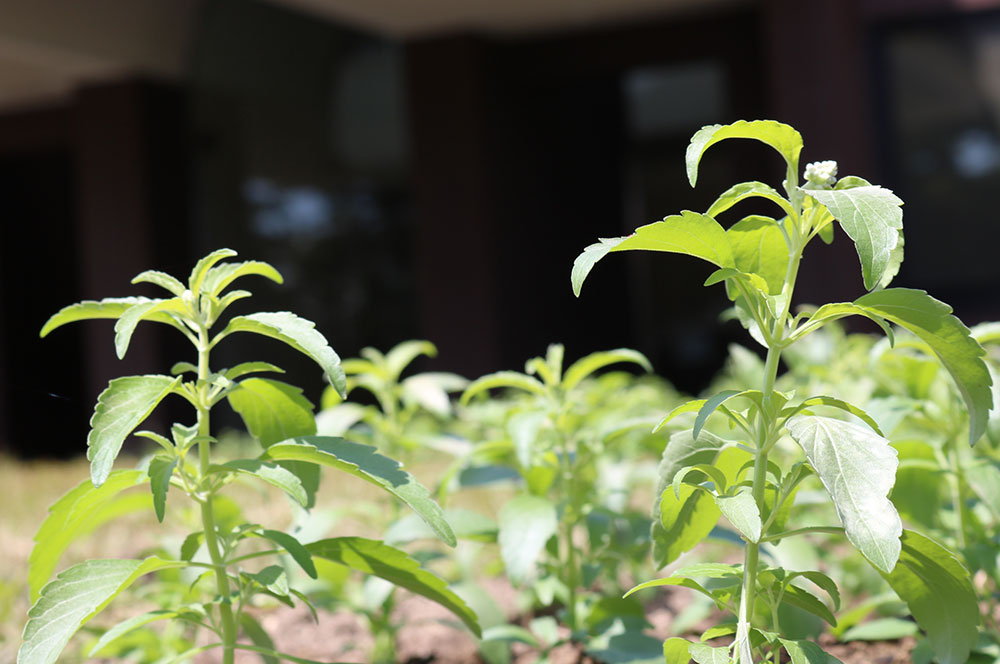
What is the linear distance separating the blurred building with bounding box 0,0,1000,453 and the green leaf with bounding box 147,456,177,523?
539 centimetres

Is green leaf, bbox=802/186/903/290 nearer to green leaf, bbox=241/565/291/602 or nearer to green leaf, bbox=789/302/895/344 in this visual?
green leaf, bbox=789/302/895/344

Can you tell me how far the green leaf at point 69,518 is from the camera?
3.76ft

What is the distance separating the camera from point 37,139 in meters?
8.61

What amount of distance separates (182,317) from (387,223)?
6.56 meters

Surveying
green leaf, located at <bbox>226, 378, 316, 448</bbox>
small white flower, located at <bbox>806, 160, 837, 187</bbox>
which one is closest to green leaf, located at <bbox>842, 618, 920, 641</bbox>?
small white flower, located at <bbox>806, 160, 837, 187</bbox>

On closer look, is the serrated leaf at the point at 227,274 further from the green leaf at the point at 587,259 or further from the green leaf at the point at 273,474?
the green leaf at the point at 587,259

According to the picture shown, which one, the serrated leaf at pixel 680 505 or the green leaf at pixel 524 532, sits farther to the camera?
the green leaf at pixel 524 532

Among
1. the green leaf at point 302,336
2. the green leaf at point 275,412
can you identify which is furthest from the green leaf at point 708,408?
the green leaf at point 275,412

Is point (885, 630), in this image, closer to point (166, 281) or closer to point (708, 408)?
point (708, 408)

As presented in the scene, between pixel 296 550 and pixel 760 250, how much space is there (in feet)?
2.14

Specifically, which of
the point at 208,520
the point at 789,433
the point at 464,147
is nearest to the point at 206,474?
the point at 208,520

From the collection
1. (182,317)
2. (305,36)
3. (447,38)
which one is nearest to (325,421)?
(182,317)

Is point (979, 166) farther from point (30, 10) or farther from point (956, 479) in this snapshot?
point (30, 10)

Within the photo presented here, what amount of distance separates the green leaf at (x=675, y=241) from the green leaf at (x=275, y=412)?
454 millimetres
